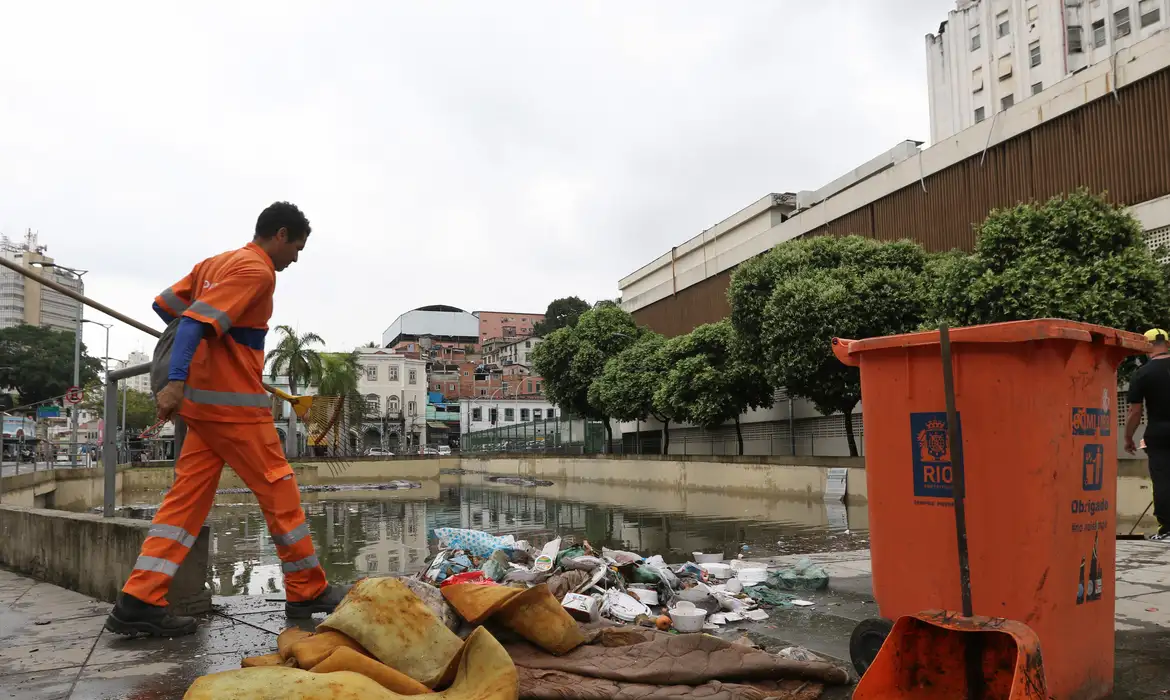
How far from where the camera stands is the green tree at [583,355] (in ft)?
132

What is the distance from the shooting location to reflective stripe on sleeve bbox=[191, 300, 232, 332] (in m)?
3.64

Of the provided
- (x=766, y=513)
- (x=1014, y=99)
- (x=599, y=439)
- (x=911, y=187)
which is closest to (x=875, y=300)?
(x=911, y=187)

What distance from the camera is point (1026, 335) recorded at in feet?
8.95

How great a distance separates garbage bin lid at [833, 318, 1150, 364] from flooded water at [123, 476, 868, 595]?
455 cm

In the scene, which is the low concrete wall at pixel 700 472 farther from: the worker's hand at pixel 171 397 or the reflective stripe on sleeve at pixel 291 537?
the worker's hand at pixel 171 397

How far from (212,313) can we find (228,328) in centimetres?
10

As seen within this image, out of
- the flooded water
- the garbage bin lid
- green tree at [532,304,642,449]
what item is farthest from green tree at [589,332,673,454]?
the garbage bin lid

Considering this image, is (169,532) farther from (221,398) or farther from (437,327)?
(437,327)

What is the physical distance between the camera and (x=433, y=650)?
9.65 feet

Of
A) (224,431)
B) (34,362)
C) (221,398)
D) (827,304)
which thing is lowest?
(224,431)

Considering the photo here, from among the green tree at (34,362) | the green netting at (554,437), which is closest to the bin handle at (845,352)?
the green netting at (554,437)

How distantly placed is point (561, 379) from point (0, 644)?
38.1 meters

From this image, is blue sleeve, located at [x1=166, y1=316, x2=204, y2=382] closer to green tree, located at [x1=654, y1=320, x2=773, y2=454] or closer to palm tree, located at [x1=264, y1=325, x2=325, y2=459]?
green tree, located at [x1=654, y1=320, x2=773, y2=454]

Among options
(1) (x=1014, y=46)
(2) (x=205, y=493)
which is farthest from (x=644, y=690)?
(1) (x=1014, y=46)
